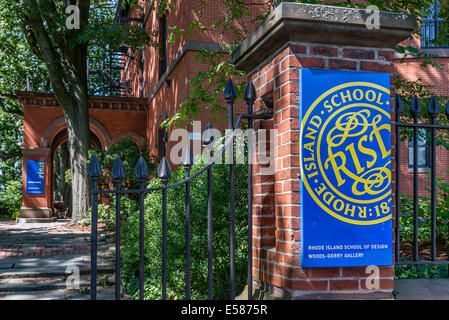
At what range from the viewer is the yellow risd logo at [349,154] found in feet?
9.23

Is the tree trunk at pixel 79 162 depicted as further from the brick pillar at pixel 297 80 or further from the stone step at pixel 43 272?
the brick pillar at pixel 297 80

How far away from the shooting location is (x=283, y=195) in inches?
114

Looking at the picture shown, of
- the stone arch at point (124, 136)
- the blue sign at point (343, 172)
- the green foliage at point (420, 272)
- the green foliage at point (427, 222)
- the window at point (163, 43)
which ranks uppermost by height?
the window at point (163, 43)

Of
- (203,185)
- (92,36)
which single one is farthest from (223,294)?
(92,36)

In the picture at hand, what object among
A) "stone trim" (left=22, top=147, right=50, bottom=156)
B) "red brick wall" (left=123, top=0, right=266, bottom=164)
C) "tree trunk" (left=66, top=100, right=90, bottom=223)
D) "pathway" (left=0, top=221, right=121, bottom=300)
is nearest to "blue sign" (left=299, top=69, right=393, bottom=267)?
"pathway" (left=0, top=221, right=121, bottom=300)

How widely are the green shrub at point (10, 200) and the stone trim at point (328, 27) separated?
26585mm

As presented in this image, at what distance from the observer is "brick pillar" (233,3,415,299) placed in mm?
2779

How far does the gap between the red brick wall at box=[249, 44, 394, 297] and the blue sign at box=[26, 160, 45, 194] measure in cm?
1856

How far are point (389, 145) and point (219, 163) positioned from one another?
8.48 feet

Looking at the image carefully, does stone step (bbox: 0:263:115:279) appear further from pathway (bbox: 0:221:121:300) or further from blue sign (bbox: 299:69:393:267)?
blue sign (bbox: 299:69:393:267)

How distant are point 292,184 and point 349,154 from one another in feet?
1.36

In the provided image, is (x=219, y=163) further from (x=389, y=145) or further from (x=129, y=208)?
(x=129, y=208)

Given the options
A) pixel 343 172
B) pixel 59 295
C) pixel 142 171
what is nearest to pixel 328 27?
pixel 343 172

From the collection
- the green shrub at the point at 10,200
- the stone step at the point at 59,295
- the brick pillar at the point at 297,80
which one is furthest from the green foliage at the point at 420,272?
the green shrub at the point at 10,200
